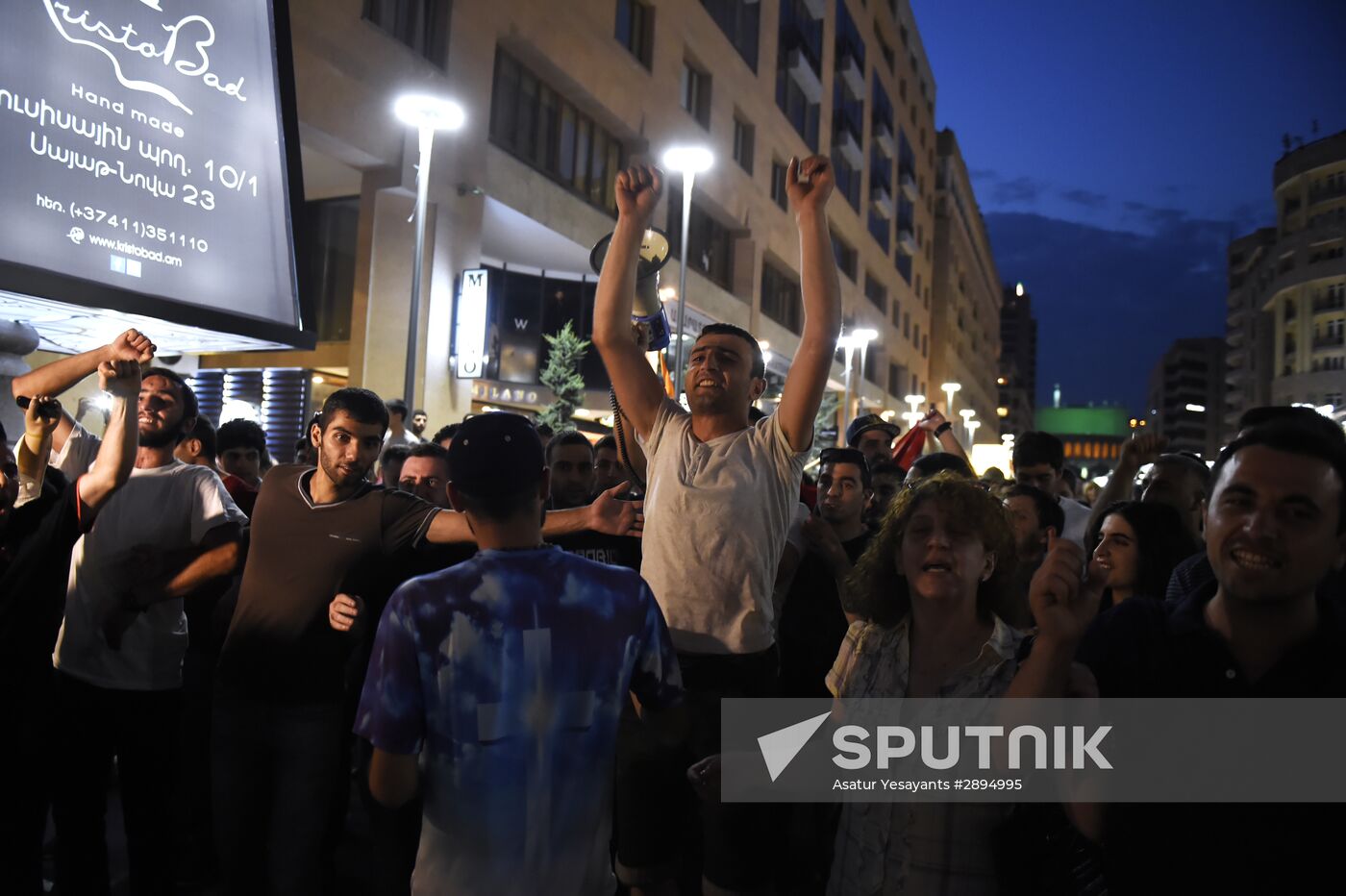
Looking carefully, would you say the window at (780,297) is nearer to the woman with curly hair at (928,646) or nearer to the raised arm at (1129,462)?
the raised arm at (1129,462)

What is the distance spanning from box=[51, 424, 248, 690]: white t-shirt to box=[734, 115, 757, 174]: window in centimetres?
2862

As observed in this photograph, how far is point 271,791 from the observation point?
3.49 metres

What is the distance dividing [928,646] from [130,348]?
3.15 metres

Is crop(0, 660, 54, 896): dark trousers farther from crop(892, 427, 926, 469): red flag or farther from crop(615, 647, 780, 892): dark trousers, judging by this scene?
crop(892, 427, 926, 469): red flag

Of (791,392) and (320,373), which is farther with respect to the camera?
(320,373)

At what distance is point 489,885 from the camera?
2.23 meters

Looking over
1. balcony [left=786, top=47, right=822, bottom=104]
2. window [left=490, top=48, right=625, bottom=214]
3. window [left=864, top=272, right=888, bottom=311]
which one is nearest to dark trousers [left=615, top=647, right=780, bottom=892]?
window [left=490, top=48, right=625, bottom=214]

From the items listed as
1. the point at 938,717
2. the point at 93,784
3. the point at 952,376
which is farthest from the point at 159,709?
the point at 952,376

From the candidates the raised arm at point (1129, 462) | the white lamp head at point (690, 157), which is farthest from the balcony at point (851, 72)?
the raised arm at point (1129, 462)

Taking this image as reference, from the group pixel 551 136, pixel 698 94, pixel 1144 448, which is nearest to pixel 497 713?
pixel 1144 448

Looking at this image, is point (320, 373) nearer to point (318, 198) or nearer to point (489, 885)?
point (318, 198)

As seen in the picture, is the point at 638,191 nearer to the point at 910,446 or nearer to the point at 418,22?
the point at 910,446

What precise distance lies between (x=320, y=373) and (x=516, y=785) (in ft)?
57.4

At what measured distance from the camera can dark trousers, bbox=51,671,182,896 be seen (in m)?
3.68
